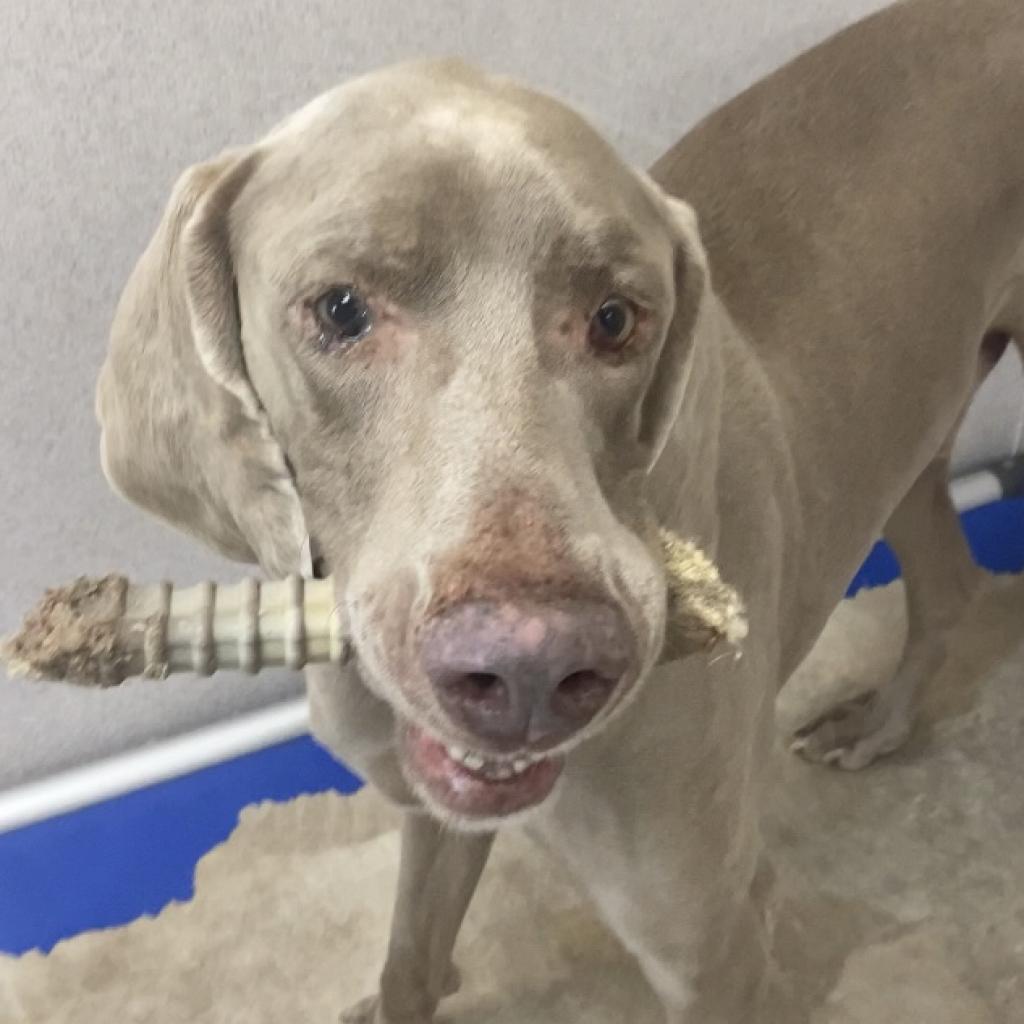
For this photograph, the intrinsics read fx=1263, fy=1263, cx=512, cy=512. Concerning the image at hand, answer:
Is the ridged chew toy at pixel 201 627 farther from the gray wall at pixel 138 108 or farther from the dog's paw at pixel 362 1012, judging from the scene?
the dog's paw at pixel 362 1012

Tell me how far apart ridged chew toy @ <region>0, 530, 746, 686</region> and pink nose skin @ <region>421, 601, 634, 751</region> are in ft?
0.50

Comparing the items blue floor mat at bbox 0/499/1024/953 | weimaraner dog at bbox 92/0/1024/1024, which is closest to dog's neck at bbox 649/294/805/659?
weimaraner dog at bbox 92/0/1024/1024

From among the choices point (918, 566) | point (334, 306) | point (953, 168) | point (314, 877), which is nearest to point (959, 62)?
point (953, 168)

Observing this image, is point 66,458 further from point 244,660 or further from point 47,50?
point 244,660

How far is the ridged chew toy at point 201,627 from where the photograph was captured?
79 centimetres

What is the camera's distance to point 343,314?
82 centimetres

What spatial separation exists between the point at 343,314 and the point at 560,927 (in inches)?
42.1

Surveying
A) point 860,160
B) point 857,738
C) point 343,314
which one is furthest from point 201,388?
point 857,738

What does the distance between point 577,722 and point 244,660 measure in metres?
0.24

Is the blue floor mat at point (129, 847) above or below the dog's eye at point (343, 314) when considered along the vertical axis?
below

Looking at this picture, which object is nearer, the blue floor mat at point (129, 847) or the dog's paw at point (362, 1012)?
the dog's paw at point (362, 1012)

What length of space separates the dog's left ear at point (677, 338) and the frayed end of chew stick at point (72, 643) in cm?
39

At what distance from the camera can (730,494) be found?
3.72ft

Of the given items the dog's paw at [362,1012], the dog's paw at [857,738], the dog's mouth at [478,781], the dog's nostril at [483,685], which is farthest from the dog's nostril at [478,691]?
the dog's paw at [857,738]
